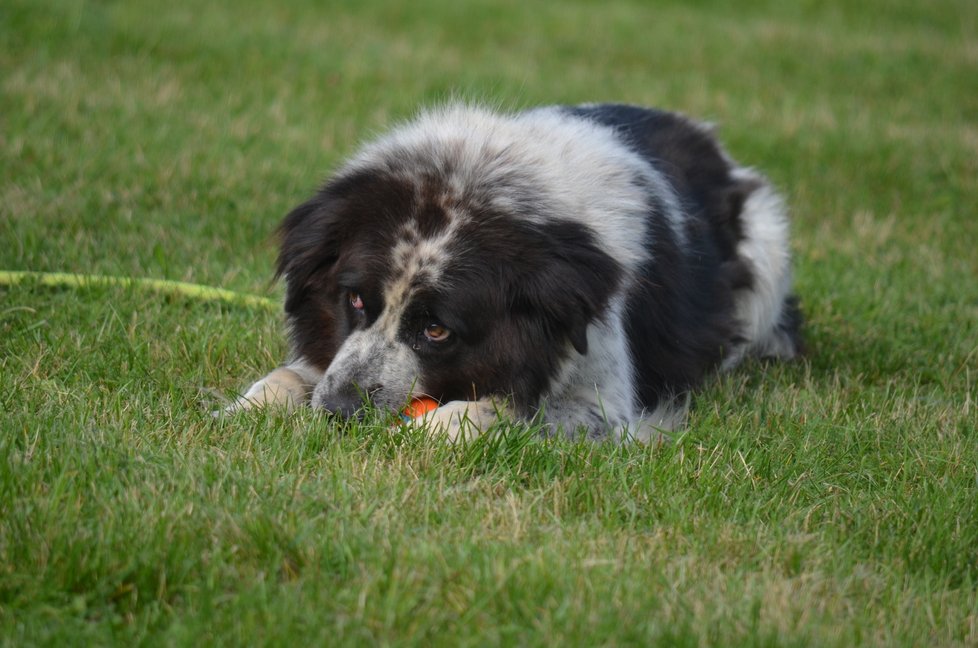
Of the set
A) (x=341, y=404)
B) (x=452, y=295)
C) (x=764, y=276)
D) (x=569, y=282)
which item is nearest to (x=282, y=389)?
(x=341, y=404)

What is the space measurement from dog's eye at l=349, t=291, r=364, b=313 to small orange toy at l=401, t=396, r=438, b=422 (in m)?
0.41

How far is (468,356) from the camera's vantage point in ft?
14.5

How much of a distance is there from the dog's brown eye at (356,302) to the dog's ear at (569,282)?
617mm

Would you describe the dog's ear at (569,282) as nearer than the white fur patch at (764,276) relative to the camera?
Yes

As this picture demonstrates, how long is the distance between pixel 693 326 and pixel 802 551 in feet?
5.81

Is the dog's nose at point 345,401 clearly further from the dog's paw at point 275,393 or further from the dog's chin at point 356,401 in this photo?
the dog's paw at point 275,393

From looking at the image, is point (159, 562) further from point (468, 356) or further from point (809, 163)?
point (809, 163)

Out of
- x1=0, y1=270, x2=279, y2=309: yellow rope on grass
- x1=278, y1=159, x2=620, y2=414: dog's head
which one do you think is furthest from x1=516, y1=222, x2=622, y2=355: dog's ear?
x1=0, y1=270, x2=279, y2=309: yellow rope on grass

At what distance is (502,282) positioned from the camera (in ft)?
14.3

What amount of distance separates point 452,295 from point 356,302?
42 centimetres

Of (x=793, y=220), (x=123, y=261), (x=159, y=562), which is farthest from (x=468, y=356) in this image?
(x=793, y=220)

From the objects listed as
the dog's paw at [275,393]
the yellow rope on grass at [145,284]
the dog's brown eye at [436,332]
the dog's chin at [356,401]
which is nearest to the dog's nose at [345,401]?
the dog's chin at [356,401]

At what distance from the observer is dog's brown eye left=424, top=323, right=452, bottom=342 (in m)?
4.35

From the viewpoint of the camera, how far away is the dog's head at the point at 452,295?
432 centimetres
